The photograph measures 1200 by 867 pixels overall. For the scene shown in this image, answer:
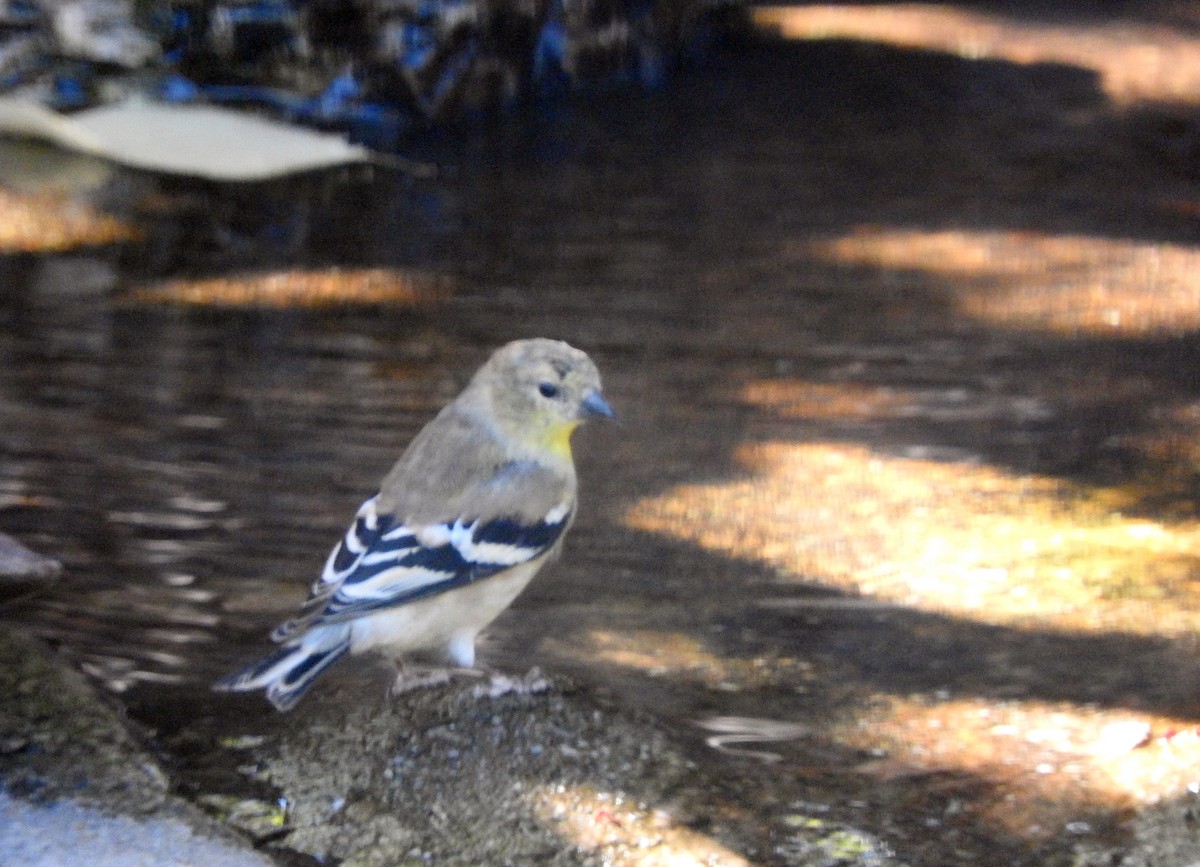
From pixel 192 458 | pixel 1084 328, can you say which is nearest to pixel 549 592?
pixel 192 458

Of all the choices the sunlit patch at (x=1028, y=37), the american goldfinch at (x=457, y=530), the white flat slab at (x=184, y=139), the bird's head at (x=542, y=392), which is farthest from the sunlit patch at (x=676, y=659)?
the sunlit patch at (x=1028, y=37)

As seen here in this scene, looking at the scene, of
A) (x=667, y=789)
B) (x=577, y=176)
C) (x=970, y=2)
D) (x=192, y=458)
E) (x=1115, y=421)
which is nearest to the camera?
(x=667, y=789)

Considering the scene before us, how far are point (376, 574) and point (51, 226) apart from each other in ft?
13.7

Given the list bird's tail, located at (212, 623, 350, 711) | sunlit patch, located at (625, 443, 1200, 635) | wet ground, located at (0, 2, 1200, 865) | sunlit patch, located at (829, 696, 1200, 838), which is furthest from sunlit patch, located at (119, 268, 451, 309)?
sunlit patch, located at (829, 696, 1200, 838)

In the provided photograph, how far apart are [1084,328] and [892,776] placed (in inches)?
137

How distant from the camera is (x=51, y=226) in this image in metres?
7.17

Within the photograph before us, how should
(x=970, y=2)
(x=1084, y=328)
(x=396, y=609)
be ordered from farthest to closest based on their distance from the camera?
(x=970, y=2) → (x=1084, y=328) → (x=396, y=609)

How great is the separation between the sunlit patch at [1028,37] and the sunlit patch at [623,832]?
822cm

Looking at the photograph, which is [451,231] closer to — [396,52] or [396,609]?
[396,52]

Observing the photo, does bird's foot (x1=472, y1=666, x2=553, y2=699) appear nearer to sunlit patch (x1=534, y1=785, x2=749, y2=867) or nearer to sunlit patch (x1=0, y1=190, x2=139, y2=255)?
sunlit patch (x1=534, y1=785, x2=749, y2=867)

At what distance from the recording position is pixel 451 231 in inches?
293

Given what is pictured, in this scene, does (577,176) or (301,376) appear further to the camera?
(577,176)

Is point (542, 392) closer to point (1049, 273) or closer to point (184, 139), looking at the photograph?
point (1049, 273)

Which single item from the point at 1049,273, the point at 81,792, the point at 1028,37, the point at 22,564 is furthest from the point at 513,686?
the point at 1028,37
